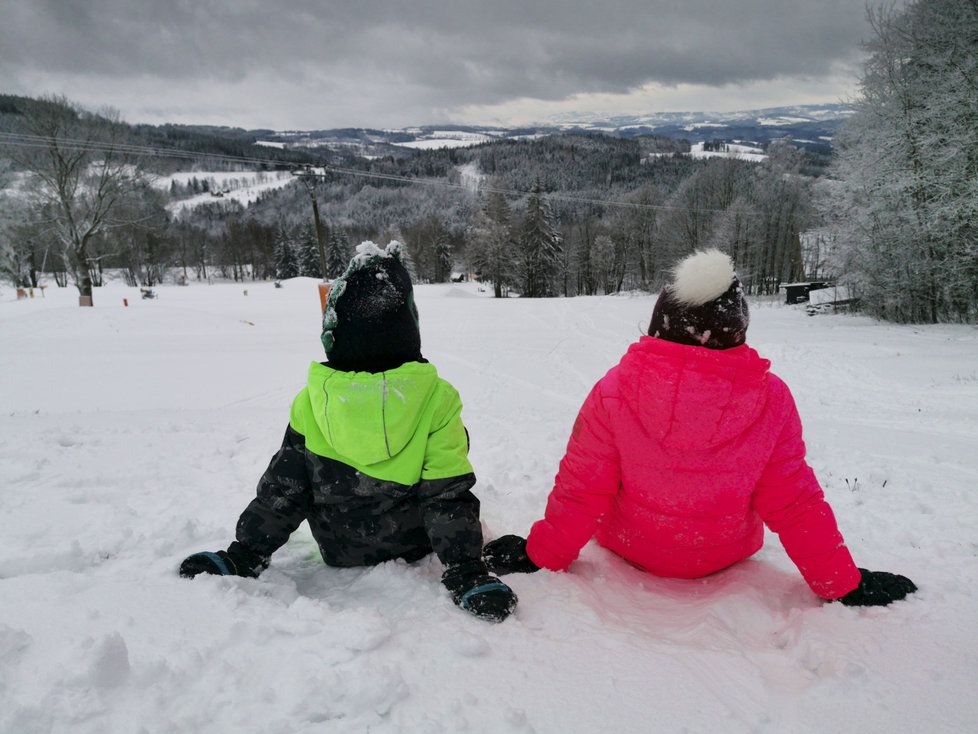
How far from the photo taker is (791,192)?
49.9 m

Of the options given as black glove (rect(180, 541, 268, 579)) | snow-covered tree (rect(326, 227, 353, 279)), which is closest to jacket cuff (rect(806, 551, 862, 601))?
black glove (rect(180, 541, 268, 579))

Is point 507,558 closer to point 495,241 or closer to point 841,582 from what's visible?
point 841,582

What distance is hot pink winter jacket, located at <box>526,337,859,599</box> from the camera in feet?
6.62

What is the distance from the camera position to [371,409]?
2.18 metres

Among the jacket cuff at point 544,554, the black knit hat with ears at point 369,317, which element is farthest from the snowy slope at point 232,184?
the jacket cuff at point 544,554

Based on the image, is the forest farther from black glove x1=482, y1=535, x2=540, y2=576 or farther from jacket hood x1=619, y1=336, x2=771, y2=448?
black glove x1=482, y1=535, x2=540, y2=576

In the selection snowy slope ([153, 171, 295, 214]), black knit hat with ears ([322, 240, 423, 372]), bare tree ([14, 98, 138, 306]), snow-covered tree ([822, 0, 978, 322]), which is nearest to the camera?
black knit hat with ears ([322, 240, 423, 372])

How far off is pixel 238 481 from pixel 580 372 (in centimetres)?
936

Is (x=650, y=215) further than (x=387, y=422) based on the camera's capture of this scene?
Yes

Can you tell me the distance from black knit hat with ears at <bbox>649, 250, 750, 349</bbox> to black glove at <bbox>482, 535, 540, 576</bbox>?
51.9 inches

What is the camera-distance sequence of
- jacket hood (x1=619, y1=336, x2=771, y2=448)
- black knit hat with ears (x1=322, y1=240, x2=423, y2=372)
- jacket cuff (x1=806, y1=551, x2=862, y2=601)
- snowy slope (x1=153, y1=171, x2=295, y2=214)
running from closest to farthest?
jacket hood (x1=619, y1=336, x2=771, y2=448) → jacket cuff (x1=806, y1=551, x2=862, y2=601) → black knit hat with ears (x1=322, y1=240, x2=423, y2=372) → snowy slope (x1=153, y1=171, x2=295, y2=214)

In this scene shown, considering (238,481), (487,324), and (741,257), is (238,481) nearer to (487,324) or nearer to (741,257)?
(487,324)

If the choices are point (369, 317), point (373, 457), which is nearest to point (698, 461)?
point (373, 457)

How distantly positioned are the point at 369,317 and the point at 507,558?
54.7 inches
